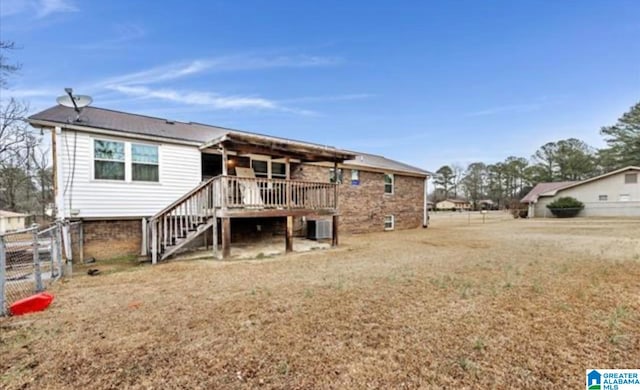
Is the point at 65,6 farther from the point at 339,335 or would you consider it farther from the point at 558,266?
the point at 558,266

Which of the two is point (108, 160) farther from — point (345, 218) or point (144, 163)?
point (345, 218)

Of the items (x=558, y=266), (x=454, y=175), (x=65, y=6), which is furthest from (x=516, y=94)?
(x=454, y=175)

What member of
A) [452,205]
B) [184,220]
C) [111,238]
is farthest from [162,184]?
[452,205]

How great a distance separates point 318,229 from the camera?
41.1 feet

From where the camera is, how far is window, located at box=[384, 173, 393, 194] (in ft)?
55.7

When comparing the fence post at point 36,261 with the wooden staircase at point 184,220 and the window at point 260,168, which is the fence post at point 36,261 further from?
the window at point 260,168

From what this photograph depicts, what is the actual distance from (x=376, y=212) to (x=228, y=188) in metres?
9.70

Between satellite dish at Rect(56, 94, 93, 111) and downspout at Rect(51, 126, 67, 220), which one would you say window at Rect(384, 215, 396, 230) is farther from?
satellite dish at Rect(56, 94, 93, 111)

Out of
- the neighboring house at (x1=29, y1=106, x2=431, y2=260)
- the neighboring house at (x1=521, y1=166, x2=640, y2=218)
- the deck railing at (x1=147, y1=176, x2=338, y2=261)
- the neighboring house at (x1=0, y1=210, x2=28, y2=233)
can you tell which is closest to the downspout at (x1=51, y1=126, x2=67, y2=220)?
the neighboring house at (x1=29, y1=106, x2=431, y2=260)

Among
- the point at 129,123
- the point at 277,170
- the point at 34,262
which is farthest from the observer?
the point at 277,170

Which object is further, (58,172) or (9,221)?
(9,221)

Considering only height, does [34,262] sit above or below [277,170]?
below

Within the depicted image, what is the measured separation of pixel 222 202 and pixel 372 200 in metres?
9.61

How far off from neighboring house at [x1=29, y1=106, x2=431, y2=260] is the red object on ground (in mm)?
3613
